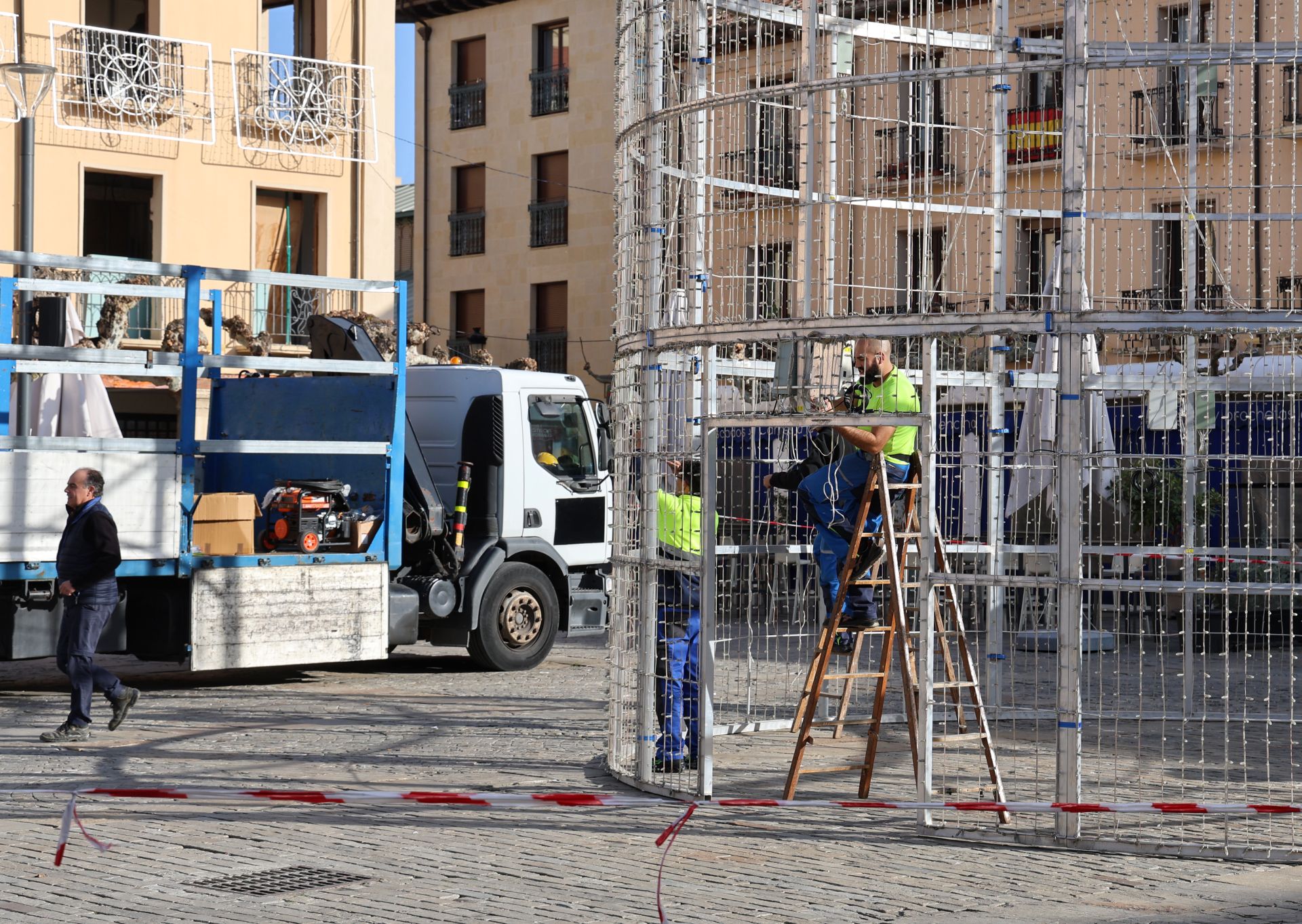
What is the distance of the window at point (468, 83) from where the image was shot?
130 ft

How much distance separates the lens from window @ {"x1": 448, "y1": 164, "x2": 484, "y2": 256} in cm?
3972

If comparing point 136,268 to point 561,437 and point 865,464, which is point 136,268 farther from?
point 865,464

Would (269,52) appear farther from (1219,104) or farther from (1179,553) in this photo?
(1179,553)

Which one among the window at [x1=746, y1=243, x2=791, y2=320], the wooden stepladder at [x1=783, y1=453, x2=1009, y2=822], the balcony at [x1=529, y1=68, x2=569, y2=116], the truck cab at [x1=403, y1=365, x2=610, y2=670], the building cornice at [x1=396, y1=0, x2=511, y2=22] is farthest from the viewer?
the building cornice at [x1=396, y1=0, x2=511, y2=22]

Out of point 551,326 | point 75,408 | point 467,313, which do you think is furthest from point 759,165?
→ point 467,313

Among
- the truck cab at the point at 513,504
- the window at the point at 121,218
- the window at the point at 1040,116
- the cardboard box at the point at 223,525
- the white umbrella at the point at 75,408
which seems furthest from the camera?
the window at the point at 121,218

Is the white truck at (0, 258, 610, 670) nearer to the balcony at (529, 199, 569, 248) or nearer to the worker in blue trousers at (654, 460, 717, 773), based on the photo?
the worker in blue trousers at (654, 460, 717, 773)

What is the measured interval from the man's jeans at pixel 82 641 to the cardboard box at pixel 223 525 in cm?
183

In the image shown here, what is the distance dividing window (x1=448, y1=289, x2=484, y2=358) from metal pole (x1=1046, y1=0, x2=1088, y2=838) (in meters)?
32.2

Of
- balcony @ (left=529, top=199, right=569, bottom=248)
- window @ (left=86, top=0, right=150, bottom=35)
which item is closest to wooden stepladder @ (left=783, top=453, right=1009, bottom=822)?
window @ (left=86, top=0, right=150, bottom=35)

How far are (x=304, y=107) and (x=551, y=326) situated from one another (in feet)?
47.5

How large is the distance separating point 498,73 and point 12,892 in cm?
3407

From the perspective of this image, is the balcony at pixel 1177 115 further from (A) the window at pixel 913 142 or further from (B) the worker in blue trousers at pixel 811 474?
(B) the worker in blue trousers at pixel 811 474

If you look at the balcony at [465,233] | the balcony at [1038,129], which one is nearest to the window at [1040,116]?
the balcony at [1038,129]
